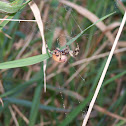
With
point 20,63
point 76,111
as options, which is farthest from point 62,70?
point 20,63

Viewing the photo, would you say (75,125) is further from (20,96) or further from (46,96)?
(20,96)

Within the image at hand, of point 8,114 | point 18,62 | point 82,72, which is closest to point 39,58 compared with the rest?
point 18,62

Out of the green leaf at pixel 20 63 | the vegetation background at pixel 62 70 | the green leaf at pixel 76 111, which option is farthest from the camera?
the vegetation background at pixel 62 70

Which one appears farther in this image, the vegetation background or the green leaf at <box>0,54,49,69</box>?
the vegetation background

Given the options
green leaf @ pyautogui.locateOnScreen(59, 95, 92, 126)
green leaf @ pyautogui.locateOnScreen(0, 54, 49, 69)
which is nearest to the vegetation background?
green leaf @ pyautogui.locateOnScreen(59, 95, 92, 126)

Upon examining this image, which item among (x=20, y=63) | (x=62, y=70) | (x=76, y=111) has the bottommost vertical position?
(x=76, y=111)

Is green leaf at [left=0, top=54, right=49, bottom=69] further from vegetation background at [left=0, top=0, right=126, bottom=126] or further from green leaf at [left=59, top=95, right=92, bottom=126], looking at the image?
vegetation background at [left=0, top=0, right=126, bottom=126]

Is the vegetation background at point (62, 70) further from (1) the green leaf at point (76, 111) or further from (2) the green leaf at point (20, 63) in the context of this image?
(2) the green leaf at point (20, 63)

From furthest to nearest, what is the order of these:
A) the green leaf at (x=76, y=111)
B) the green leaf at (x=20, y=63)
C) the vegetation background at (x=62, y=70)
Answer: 1. the vegetation background at (x=62, y=70)
2. the green leaf at (x=76, y=111)
3. the green leaf at (x=20, y=63)

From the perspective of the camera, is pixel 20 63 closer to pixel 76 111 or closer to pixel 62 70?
pixel 76 111

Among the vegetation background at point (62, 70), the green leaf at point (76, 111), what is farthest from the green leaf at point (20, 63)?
the vegetation background at point (62, 70)

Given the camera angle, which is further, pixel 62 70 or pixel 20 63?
pixel 62 70
